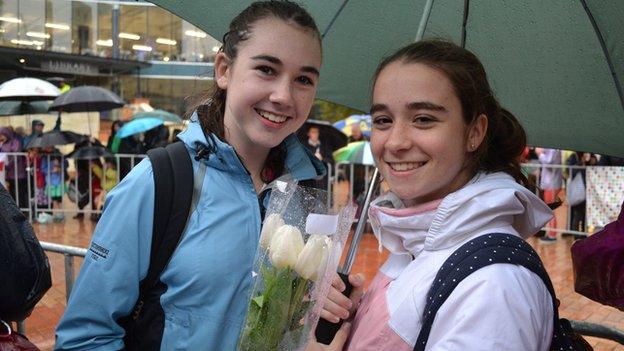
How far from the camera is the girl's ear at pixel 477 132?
160 cm

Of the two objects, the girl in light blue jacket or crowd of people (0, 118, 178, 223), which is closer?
the girl in light blue jacket

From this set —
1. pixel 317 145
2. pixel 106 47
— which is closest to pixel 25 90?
pixel 317 145

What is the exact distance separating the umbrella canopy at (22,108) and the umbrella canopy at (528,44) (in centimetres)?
1144

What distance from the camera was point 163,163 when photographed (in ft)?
5.67

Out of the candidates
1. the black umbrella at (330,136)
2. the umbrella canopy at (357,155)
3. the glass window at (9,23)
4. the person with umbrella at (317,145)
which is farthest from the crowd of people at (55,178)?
the glass window at (9,23)

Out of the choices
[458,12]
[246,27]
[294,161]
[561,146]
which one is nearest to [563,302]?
[561,146]

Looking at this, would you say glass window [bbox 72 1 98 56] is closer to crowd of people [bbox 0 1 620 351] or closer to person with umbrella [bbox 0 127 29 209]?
person with umbrella [bbox 0 127 29 209]

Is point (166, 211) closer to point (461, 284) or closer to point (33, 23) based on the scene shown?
point (461, 284)

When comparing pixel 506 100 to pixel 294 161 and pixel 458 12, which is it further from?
pixel 294 161

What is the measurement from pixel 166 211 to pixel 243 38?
2.00ft

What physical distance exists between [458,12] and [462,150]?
1094 mm

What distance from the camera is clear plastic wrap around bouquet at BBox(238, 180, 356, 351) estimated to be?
1.33 m

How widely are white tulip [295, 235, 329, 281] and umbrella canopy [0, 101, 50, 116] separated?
12589 millimetres

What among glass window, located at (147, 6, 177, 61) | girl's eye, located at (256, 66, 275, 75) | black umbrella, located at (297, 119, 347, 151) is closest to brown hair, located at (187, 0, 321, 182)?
girl's eye, located at (256, 66, 275, 75)
